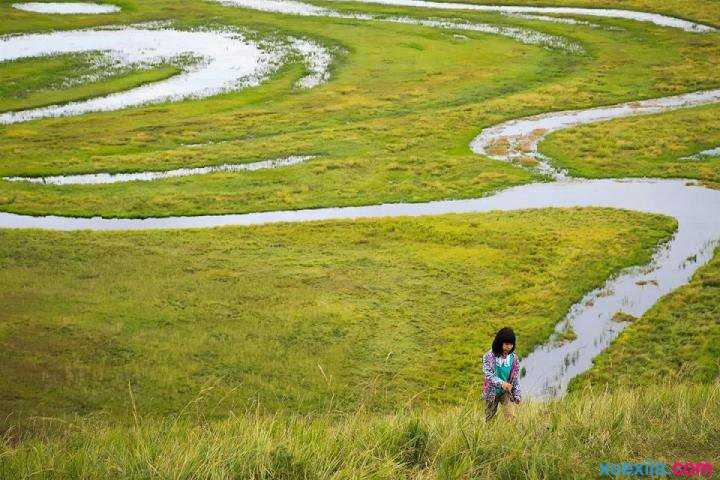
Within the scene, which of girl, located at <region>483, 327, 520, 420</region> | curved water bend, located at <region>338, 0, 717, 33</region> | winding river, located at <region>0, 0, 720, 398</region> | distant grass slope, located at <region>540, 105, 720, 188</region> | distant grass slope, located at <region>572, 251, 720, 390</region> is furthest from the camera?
curved water bend, located at <region>338, 0, 717, 33</region>

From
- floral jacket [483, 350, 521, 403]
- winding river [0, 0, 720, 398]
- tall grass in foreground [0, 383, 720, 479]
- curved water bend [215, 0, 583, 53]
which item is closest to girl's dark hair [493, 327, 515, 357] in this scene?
floral jacket [483, 350, 521, 403]

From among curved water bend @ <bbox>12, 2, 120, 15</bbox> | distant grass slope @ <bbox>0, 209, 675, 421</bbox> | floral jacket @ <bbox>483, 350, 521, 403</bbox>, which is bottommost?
distant grass slope @ <bbox>0, 209, 675, 421</bbox>

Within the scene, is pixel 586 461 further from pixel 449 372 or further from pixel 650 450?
pixel 449 372

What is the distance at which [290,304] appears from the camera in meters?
29.3

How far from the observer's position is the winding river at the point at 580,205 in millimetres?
26453

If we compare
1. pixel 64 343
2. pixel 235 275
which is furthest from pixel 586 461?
pixel 235 275

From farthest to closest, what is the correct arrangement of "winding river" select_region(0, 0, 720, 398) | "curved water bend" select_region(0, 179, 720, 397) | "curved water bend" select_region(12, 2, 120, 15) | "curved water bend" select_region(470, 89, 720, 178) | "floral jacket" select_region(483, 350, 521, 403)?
1. "curved water bend" select_region(12, 2, 120, 15)
2. "curved water bend" select_region(470, 89, 720, 178)
3. "curved water bend" select_region(0, 179, 720, 397)
4. "winding river" select_region(0, 0, 720, 398)
5. "floral jacket" select_region(483, 350, 521, 403)

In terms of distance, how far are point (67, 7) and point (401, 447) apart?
107220 millimetres

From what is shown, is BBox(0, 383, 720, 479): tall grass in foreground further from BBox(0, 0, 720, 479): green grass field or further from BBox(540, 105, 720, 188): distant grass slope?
BBox(540, 105, 720, 188): distant grass slope

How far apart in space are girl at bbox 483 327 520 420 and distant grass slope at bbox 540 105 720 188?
3357cm

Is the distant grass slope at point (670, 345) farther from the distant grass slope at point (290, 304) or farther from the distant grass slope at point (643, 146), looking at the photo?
the distant grass slope at point (643, 146)

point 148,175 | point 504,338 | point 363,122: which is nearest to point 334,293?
point 504,338

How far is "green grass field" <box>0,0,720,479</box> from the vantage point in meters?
11.8

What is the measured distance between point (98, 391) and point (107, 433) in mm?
10656
